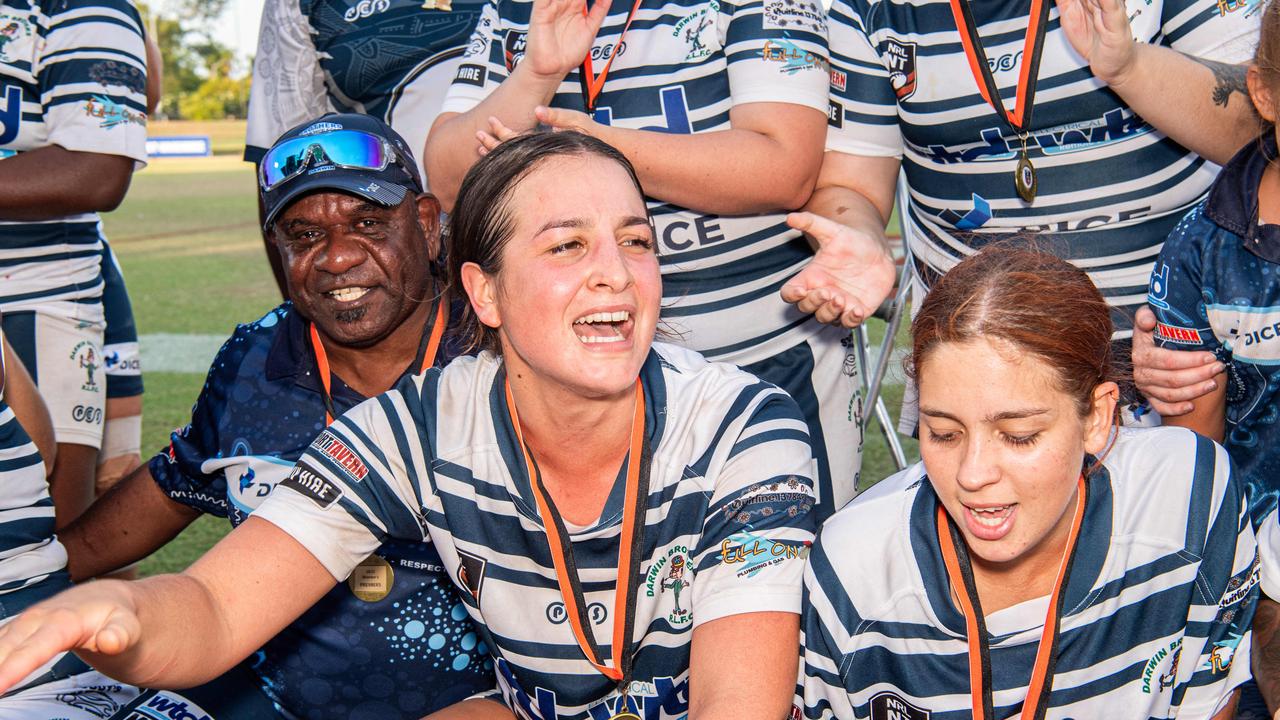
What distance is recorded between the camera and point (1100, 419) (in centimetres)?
221

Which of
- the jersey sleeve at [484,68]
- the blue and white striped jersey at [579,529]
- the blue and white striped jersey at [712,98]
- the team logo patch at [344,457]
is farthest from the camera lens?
the jersey sleeve at [484,68]

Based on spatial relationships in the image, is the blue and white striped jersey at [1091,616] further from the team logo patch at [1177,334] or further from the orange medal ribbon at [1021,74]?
the orange medal ribbon at [1021,74]

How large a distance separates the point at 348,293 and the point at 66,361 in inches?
51.5

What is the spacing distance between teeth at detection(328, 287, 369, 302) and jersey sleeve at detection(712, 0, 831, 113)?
3.02 ft

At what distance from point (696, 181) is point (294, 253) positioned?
36.4 inches

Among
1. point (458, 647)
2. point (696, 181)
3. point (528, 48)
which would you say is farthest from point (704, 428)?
point (528, 48)

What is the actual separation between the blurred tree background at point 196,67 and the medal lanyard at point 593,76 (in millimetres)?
53917

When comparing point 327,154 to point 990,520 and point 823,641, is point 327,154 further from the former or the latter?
point 990,520

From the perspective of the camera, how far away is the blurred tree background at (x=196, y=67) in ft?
189

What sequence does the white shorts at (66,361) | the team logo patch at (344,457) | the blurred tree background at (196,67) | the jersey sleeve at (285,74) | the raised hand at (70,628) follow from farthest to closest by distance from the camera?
the blurred tree background at (196,67) → the jersey sleeve at (285,74) → the white shorts at (66,361) → the team logo patch at (344,457) → the raised hand at (70,628)

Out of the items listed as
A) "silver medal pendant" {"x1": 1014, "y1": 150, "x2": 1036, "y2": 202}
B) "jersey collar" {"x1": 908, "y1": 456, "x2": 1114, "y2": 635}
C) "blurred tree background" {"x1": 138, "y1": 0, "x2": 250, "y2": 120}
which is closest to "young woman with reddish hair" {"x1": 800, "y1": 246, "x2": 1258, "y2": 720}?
"jersey collar" {"x1": 908, "y1": 456, "x2": 1114, "y2": 635}

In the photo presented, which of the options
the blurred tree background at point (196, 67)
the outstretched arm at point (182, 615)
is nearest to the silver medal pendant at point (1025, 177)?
the outstretched arm at point (182, 615)

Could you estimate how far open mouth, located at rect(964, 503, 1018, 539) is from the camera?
2115mm

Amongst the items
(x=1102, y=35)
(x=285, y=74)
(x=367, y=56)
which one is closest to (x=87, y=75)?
(x=285, y=74)
